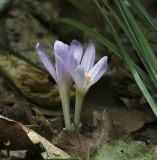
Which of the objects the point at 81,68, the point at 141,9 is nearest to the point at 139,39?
the point at 141,9

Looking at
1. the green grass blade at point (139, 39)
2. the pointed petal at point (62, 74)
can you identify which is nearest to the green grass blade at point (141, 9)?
the green grass blade at point (139, 39)

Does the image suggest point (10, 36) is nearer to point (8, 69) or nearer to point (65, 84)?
point (8, 69)

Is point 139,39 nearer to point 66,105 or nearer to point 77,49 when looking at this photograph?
point 77,49

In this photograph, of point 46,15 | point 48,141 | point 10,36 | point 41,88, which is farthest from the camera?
point 46,15

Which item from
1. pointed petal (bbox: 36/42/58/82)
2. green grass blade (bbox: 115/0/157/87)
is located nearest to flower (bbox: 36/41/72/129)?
pointed petal (bbox: 36/42/58/82)

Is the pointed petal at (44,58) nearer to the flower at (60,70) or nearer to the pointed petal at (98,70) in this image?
the flower at (60,70)

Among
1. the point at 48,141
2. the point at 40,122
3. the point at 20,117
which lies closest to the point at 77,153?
the point at 48,141

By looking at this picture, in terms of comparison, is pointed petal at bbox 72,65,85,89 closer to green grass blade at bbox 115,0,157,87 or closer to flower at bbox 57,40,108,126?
flower at bbox 57,40,108,126

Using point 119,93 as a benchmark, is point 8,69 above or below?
above
